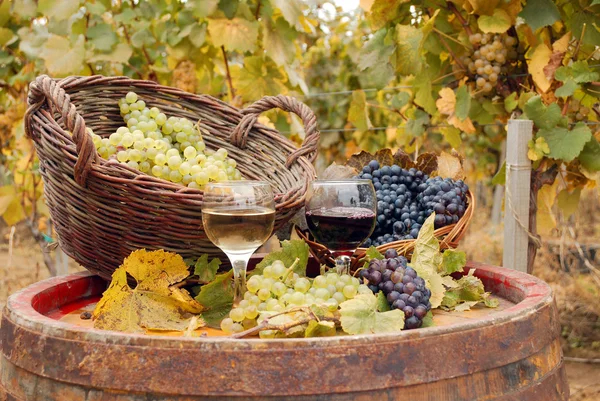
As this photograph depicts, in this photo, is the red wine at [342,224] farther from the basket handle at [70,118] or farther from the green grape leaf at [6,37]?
the green grape leaf at [6,37]

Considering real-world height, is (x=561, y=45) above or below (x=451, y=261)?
above

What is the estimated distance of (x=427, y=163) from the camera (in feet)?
6.81

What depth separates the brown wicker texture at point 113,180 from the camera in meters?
1.44

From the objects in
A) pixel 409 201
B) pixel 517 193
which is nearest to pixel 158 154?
pixel 409 201

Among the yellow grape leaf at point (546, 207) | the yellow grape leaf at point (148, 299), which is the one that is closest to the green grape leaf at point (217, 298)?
the yellow grape leaf at point (148, 299)

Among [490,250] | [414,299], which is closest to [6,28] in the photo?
[414,299]

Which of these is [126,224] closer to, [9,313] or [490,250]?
[9,313]

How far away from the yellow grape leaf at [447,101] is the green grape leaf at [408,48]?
0.49 ft

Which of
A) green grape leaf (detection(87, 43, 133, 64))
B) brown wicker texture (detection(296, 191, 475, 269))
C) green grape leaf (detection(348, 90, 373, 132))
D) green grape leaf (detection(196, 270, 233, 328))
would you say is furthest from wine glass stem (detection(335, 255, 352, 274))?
green grape leaf (detection(87, 43, 133, 64))

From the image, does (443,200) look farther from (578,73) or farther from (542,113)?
(578,73)

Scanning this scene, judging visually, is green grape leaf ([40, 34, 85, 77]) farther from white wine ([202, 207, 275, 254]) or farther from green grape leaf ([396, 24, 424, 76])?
white wine ([202, 207, 275, 254])

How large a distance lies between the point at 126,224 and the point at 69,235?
0.23 meters

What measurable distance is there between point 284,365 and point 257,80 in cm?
242

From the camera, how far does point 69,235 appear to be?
1.67 meters
